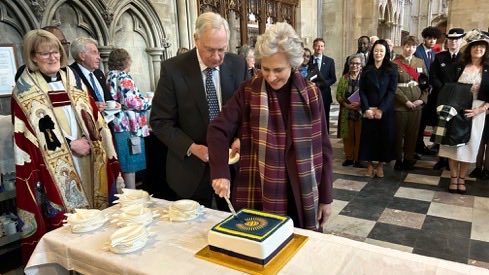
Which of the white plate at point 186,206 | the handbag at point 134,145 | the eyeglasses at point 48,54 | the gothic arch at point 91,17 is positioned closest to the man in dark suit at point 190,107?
the white plate at point 186,206

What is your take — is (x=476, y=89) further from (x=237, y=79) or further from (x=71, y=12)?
(x=71, y=12)

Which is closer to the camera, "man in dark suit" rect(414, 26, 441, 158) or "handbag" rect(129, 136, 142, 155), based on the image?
"handbag" rect(129, 136, 142, 155)

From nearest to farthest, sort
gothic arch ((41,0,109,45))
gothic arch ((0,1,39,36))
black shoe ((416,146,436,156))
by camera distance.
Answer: gothic arch ((0,1,39,36)) < gothic arch ((41,0,109,45)) < black shoe ((416,146,436,156))

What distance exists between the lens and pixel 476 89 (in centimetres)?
359

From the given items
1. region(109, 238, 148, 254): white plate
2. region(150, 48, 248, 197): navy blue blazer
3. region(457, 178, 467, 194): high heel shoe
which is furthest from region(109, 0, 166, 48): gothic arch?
region(457, 178, 467, 194): high heel shoe

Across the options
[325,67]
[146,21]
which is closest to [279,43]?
[146,21]

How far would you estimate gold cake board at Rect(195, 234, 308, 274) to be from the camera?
1207 millimetres

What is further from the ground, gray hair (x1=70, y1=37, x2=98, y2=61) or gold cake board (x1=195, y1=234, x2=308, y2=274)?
gray hair (x1=70, y1=37, x2=98, y2=61)

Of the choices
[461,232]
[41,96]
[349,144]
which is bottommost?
[461,232]

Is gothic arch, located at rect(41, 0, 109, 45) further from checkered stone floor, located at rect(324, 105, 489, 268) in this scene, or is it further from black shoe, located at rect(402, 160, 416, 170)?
black shoe, located at rect(402, 160, 416, 170)

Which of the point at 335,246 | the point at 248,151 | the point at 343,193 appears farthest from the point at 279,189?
the point at 343,193

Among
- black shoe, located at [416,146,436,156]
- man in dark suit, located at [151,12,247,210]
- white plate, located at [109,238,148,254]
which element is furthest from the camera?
black shoe, located at [416,146,436,156]

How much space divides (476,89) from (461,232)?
1.50 m

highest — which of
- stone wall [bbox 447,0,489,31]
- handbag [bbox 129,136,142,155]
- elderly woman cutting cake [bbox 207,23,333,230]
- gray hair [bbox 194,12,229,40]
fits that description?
stone wall [bbox 447,0,489,31]
